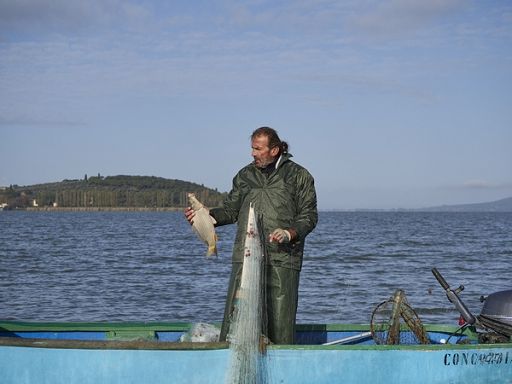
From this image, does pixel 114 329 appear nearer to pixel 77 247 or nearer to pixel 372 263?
pixel 372 263

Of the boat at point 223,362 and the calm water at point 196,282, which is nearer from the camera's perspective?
the boat at point 223,362

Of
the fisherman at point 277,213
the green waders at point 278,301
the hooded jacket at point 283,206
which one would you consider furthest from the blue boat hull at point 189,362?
the hooded jacket at point 283,206

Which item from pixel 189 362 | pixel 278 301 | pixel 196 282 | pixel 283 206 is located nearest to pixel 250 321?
pixel 278 301

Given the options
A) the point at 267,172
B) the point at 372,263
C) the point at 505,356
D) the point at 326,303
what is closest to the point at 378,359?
the point at 505,356

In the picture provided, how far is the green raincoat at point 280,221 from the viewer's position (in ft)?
23.8

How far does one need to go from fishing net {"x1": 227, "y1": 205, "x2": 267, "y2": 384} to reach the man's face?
1.41 feet

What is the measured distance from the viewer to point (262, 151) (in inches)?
285

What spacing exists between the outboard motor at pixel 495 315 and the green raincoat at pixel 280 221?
7.08 ft

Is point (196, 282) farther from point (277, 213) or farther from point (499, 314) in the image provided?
point (277, 213)

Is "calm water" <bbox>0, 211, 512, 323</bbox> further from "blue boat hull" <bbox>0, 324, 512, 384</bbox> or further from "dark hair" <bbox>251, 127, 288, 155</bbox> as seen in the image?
"dark hair" <bbox>251, 127, 288, 155</bbox>

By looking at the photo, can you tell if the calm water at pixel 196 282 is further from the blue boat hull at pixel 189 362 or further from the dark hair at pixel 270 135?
the dark hair at pixel 270 135

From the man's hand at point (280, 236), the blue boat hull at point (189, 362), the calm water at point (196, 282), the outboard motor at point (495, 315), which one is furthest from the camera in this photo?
the calm water at point (196, 282)

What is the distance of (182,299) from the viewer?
19.8m

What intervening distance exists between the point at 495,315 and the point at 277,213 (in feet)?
9.23
